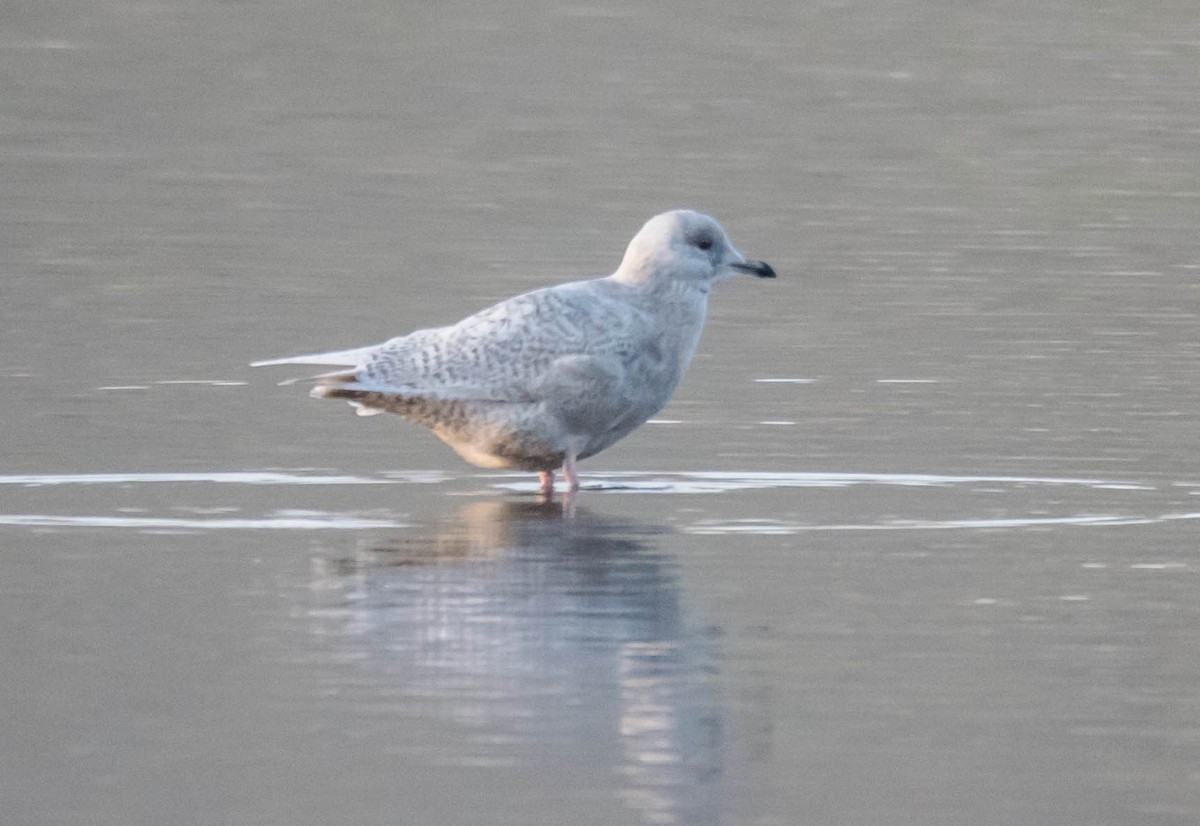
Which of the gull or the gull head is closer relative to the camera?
the gull

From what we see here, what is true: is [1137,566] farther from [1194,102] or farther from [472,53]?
[472,53]

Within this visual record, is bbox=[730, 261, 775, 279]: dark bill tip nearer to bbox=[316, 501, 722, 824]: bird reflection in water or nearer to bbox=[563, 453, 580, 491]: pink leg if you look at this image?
bbox=[563, 453, 580, 491]: pink leg

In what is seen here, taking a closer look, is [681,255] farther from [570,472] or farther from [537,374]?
[570,472]

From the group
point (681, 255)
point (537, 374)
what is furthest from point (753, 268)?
point (537, 374)

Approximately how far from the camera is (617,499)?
11.9 meters

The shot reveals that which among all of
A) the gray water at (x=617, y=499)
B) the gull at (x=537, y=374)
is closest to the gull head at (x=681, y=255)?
the gull at (x=537, y=374)

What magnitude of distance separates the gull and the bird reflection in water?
538 millimetres

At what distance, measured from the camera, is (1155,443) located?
12914mm

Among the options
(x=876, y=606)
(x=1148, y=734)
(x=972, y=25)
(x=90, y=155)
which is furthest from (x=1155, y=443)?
(x=972, y=25)

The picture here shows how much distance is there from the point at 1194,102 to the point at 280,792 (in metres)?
23.7

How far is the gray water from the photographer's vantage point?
767cm

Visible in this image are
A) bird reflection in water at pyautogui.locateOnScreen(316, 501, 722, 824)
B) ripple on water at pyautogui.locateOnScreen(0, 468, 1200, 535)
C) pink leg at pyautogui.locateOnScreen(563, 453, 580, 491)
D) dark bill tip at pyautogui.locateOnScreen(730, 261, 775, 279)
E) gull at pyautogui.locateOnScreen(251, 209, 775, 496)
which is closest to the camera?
bird reflection in water at pyautogui.locateOnScreen(316, 501, 722, 824)

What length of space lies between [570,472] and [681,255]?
116cm

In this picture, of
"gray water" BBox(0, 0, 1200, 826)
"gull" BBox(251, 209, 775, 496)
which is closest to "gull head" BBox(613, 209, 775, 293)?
"gull" BBox(251, 209, 775, 496)
